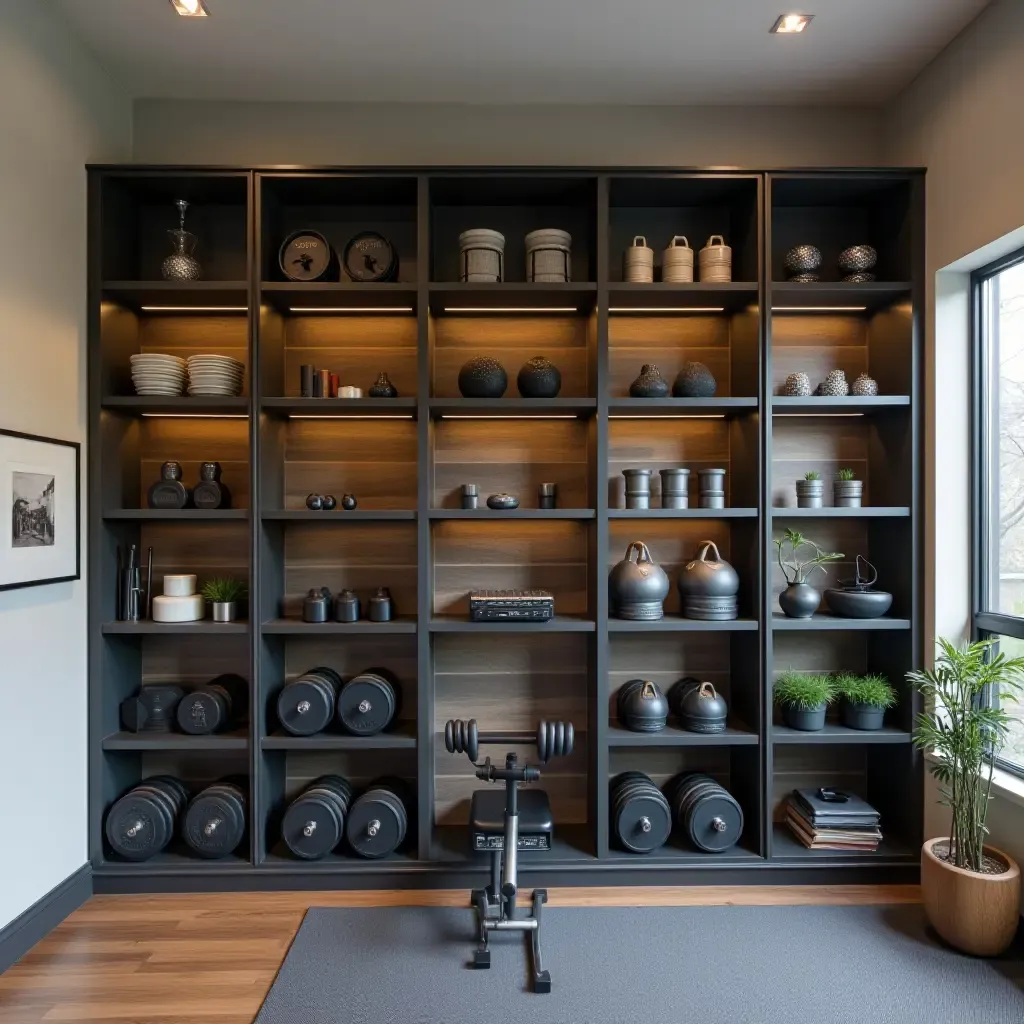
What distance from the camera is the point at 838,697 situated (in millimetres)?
3062

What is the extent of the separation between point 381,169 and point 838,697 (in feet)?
9.82

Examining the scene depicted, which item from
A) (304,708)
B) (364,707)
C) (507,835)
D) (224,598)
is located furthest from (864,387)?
(224,598)

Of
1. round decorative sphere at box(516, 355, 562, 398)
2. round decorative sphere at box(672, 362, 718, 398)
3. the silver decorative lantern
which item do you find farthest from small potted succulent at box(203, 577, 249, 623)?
round decorative sphere at box(672, 362, 718, 398)

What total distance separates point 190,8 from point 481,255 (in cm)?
134

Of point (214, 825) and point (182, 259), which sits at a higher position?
point (182, 259)

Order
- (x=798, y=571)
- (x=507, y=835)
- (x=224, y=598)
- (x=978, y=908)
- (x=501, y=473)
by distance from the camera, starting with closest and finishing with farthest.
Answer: (x=978, y=908) < (x=507, y=835) < (x=224, y=598) < (x=798, y=571) < (x=501, y=473)

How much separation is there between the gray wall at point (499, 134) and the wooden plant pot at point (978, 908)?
296 cm

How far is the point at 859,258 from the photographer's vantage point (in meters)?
2.95

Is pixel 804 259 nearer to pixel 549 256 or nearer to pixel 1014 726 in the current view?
pixel 549 256

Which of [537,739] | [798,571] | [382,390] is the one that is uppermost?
[382,390]

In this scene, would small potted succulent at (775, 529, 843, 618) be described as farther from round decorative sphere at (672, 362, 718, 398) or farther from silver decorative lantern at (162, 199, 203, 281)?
silver decorative lantern at (162, 199, 203, 281)

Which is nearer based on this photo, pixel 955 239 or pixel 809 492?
pixel 955 239

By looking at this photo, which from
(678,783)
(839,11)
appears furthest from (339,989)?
(839,11)

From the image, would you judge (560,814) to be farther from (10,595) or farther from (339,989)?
(10,595)
